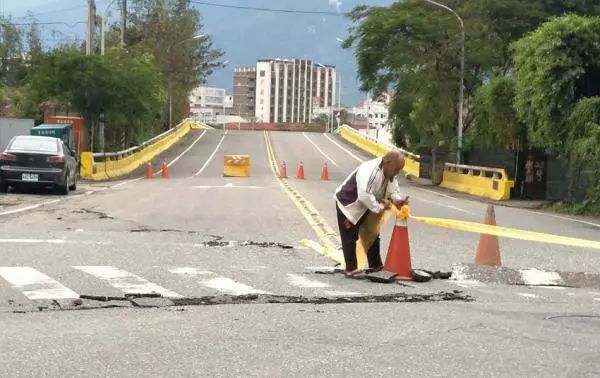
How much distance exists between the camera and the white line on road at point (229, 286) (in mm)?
A: 8285

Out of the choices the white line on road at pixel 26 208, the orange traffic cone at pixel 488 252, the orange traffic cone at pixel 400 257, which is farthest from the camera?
the white line on road at pixel 26 208

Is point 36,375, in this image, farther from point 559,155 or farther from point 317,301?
point 559,155

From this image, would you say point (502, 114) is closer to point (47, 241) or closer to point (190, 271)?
point (47, 241)

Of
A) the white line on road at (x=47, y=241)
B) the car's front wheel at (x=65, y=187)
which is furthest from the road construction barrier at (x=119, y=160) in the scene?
the white line on road at (x=47, y=241)

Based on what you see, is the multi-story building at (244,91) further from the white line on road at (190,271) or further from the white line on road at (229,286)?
the white line on road at (229,286)

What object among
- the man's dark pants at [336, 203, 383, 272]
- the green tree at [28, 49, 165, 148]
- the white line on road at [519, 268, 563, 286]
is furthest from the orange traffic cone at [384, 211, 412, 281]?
the green tree at [28, 49, 165, 148]

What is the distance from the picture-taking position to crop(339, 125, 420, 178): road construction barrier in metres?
44.7

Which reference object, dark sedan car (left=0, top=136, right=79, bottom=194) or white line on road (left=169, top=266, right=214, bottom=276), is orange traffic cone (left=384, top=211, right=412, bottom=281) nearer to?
white line on road (left=169, top=266, right=214, bottom=276)

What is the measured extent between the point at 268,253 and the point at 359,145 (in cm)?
5400

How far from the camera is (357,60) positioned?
39.1m

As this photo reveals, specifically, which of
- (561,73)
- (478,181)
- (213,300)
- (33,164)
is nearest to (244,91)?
(478,181)

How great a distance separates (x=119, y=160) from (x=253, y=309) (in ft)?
104

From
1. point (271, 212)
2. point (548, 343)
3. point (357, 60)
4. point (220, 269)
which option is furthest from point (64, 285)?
point (357, 60)

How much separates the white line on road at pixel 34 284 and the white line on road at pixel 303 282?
7.86 feet
